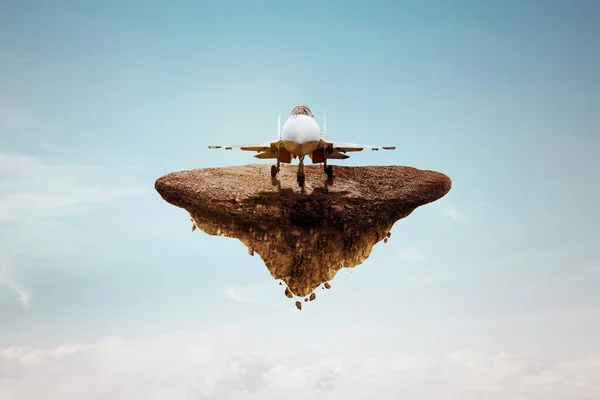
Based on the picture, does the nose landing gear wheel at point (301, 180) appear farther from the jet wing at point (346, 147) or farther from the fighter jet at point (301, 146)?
the jet wing at point (346, 147)

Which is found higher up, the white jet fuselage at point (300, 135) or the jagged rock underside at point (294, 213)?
the white jet fuselage at point (300, 135)

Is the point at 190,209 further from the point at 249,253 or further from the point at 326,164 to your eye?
the point at 326,164

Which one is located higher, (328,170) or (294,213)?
(328,170)

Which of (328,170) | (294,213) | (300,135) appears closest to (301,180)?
(328,170)

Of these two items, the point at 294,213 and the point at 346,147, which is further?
the point at 346,147

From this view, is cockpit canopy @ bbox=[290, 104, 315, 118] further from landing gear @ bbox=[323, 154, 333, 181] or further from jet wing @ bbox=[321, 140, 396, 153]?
landing gear @ bbox=[323, 154, 333, 181]

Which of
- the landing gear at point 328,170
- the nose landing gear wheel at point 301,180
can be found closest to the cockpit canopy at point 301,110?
the landing gear at point 328,170

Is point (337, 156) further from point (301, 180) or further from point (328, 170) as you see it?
point (301, 180)
